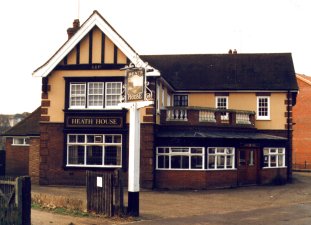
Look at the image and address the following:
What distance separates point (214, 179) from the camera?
27719mm

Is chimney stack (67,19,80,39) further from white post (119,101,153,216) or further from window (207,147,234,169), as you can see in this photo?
white post (119,101,153,216)

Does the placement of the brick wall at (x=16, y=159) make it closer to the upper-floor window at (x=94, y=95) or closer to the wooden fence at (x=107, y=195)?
the upper-floor window at (x=94, y=95)

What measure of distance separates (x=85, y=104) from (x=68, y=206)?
10.5m

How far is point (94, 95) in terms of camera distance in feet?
92.2

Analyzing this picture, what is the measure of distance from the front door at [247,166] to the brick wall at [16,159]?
16.7 metres

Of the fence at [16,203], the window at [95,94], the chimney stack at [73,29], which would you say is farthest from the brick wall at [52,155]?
the fence at [16,203]

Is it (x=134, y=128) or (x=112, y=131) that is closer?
(x=134, y=128)

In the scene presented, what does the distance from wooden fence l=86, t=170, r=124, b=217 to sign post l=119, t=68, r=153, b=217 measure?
44cm

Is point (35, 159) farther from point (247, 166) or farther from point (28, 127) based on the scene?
point (247, 166)

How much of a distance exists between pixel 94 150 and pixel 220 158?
7.39 metres

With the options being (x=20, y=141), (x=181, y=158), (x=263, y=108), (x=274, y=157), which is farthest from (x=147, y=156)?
(x=20, y=141)

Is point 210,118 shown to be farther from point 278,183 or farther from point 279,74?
point 279,74

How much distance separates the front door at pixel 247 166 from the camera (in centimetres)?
2963

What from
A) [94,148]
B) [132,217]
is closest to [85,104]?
[94,148]
